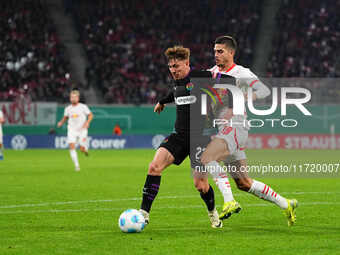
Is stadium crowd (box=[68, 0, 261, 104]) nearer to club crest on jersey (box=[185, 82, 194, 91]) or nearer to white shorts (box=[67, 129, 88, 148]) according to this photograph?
white shorts (box=[67, 129, 88, 148])

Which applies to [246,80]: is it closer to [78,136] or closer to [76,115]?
[76,115]

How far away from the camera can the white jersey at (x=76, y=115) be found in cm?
1950

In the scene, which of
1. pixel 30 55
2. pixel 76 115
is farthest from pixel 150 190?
pixel 30 55

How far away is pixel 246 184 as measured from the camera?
25.5 feet

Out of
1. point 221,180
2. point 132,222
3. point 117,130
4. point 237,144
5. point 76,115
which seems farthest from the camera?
point 117,130

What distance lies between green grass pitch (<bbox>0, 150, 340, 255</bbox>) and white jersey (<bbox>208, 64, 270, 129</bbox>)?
1.26 m

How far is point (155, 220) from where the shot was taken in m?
8.59

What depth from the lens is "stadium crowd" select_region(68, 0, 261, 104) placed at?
33062 mm

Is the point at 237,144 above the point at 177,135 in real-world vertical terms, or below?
below

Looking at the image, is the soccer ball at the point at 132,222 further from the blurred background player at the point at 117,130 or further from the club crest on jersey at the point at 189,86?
the blurred background player at the point at 117,130

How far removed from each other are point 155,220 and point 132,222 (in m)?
1.27

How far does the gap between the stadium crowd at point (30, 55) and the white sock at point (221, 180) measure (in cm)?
2181

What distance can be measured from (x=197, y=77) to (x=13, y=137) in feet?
75.1

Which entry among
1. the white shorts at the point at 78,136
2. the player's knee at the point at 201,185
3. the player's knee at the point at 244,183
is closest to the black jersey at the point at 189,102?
the player's knee at the point at 201,185
